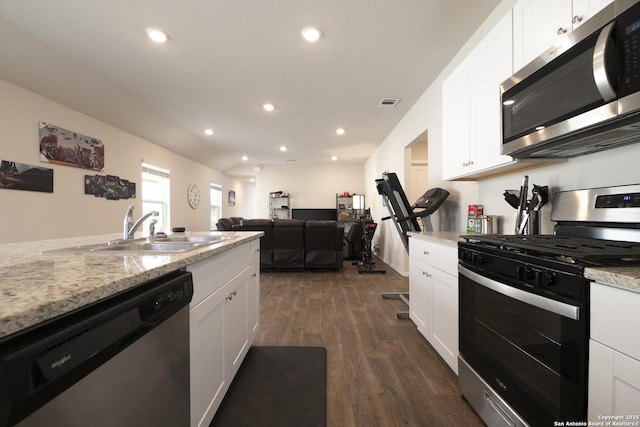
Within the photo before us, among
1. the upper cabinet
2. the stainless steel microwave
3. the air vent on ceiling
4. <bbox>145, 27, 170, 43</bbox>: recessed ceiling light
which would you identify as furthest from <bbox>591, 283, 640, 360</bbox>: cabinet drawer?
the air vent on ceiling

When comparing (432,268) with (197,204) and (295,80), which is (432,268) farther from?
(197,204)

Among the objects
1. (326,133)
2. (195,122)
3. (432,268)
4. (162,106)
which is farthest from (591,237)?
(195,122)

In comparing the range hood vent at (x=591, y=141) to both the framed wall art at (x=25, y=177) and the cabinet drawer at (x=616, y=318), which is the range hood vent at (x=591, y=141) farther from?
the framed wall art at (x=25, y=177)

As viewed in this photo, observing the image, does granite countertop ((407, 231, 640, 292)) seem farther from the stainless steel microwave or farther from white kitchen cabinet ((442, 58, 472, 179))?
white kitchen cabinet ((442, 58, 472, 179))

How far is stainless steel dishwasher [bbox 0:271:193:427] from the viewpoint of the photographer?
1.35ft

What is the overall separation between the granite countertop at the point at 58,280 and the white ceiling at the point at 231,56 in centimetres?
201

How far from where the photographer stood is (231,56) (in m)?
2.57

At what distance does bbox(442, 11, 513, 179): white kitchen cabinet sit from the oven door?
0.89m

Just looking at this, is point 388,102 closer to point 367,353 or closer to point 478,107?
point 478,107

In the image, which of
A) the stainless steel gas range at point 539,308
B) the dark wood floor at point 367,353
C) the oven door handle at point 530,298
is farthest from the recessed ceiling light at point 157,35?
the oven door handle at point 530,298

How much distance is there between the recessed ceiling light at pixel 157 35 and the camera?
7.15ft

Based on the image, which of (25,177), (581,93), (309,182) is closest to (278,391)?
(581,93)

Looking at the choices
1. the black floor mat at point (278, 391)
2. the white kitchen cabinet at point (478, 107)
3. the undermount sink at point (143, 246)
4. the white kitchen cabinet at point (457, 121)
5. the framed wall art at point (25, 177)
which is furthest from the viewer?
the framed wall art at point (25, 177)

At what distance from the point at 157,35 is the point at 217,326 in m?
2.50
